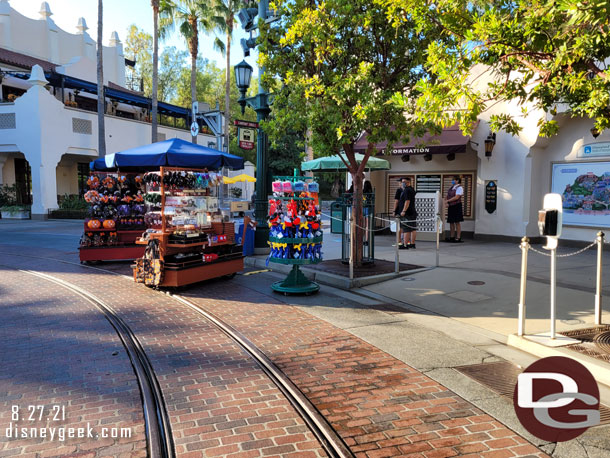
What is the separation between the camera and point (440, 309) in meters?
6.88

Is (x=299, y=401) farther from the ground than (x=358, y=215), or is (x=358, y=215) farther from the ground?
(x=358, y=215)

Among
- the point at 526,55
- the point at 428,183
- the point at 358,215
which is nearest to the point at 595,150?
the point at 428,183

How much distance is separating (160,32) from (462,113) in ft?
89.4

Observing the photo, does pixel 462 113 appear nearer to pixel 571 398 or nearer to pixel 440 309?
pixel 440 309

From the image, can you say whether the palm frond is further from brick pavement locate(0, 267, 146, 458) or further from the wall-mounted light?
brick pavement locate(0, 267, 146, 458)

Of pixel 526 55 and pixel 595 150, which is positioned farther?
pixel 595 150

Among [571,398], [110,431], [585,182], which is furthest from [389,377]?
[585,182]

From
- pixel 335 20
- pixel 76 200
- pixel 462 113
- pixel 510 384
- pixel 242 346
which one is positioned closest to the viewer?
pixel 510 384

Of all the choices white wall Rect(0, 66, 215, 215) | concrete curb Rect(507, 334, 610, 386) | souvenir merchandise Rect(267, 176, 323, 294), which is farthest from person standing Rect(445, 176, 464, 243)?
white wall Rect(0, 66, 215, 215)

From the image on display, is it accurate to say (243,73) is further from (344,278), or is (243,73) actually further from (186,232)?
(344,278)

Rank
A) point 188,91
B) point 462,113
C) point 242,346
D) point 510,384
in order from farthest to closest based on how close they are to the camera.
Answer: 1. point 188,91
2. point 462,113
3. point 242,346
4. point 510,384

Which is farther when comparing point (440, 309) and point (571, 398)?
point (440, 309)

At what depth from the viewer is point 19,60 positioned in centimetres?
2680

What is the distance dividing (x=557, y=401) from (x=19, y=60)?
32463 mm
